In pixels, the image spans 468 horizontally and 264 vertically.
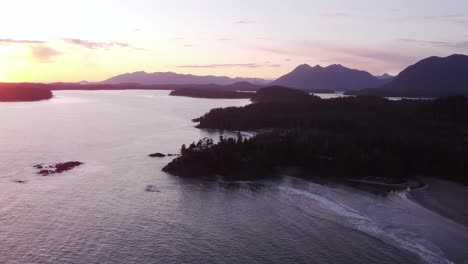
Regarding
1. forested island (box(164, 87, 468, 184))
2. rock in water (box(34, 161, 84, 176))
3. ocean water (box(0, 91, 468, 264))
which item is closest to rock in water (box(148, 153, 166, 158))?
forested island (box(164, 87, 468, 184))

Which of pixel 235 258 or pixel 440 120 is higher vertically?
pixel 440 120

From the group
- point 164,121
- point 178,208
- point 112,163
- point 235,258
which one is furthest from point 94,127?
point 235,258

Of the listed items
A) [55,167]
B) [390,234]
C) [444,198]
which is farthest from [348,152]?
[55,167]

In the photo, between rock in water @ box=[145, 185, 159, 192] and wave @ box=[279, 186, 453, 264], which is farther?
rock in water @ box=[145, 185, 159, 192]

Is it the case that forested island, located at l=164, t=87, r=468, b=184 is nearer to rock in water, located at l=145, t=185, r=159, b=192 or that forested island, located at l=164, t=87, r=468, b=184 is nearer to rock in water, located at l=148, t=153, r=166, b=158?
rock in water, located at l=148, t=153, r=166, b=158

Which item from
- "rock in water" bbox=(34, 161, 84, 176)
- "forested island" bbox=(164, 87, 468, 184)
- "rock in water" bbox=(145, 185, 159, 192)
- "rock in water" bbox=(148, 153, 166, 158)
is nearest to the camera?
"rock in water" bbox=(145, 185, 159, 192)

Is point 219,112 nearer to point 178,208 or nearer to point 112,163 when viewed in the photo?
point 112,163
